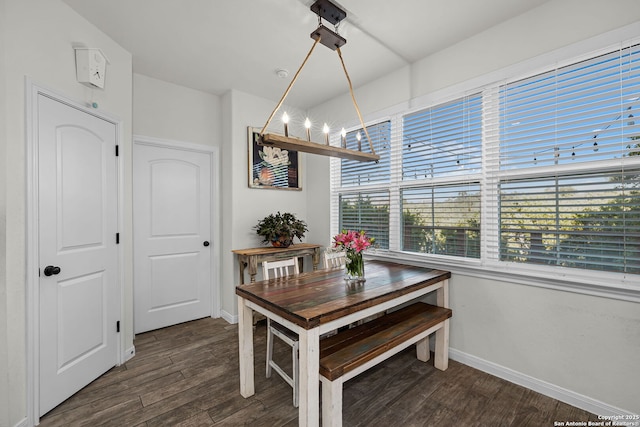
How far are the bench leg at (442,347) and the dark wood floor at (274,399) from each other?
0.20 feet

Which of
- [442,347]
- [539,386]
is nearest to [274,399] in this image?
[442,347]

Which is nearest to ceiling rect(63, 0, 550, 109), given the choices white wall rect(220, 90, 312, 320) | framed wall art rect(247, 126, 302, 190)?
white wall rect(220, 90, 312, 320)

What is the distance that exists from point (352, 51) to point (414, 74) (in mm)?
715

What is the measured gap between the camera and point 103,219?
2.34 m

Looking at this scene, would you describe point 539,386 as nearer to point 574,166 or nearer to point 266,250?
point 574,166

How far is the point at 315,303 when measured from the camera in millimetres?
1728

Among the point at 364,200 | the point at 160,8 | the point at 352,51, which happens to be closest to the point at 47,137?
the point at 160,8

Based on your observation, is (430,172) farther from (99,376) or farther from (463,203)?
(99,376)

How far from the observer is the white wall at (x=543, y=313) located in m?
1.78

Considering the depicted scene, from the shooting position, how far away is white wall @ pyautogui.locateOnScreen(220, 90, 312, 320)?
3420 millimetres

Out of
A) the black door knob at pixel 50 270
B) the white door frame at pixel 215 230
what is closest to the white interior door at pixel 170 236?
the white door frame at pixel 215 230

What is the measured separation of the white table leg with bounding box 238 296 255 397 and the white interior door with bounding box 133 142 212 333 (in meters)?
1.78

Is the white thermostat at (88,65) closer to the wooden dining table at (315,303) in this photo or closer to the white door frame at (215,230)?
the white door frame at (215,230)

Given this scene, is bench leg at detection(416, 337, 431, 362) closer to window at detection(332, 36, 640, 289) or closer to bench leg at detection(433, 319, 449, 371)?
bench leg at detection(433, 319, 449, 371)
